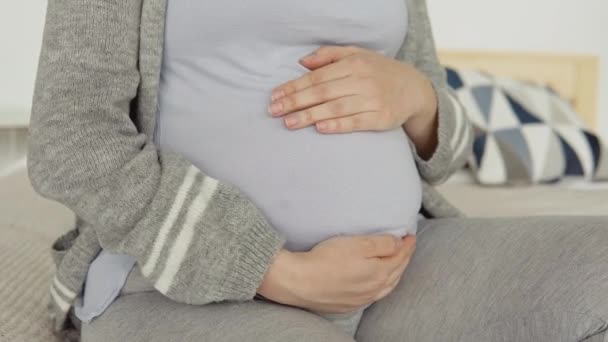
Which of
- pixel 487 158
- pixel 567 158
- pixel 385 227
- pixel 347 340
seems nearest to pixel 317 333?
pixel 347 340

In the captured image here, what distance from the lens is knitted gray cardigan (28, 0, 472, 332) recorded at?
64 cm

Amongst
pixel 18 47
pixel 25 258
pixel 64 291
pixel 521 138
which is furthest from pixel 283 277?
pixel 18 47

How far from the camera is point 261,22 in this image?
733mm

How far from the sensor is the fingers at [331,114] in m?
0.70

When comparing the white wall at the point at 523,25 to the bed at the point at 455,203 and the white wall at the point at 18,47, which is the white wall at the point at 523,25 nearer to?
the bed at the point at 455,203

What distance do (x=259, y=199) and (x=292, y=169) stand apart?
0.14ft

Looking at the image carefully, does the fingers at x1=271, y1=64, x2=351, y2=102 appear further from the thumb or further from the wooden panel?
the wooden panel

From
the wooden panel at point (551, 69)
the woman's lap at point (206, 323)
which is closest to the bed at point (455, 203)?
the wooden panel at point (551, 69)

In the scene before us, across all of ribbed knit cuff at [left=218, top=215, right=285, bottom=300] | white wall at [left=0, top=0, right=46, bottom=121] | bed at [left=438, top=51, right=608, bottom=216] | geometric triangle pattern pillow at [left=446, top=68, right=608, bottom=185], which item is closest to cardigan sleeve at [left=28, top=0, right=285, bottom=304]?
ribbed knit cuff at [left=218, top=215, right=285, bottom=300]

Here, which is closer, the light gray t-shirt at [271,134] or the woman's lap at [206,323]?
the woman's lap at [206,323]

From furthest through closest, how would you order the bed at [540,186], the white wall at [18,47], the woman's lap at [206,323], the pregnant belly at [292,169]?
the white wall at [18,47], the bed at [540,186], the pregnant belly at [292,169], the woman's lap at [206,323]

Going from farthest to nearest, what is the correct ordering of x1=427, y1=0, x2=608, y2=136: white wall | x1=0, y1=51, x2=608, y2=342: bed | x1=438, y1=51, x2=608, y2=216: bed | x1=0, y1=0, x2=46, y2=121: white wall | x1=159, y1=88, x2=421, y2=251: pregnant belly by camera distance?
1. x1=427, y1=0, x2=608, y2=136: white wall
2. x1=0, y1=0, x2=46, y2=121: white wall
3. x1=438, y1=51, x2=608, y2=216: bed
4. x1=0, y1=51, x2=608, y2=342: bed
5. x1=159, y1=88, x2=421, y2=251: pregnant belly

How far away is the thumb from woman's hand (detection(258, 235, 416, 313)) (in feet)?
0.65

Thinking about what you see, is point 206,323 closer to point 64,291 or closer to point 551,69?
point 64,291
